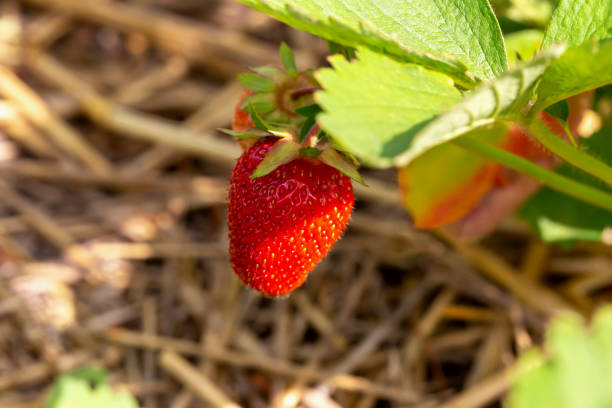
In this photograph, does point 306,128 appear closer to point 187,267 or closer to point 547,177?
point 547,177

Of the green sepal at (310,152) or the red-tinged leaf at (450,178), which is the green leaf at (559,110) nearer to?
the green sepal at (310,152)

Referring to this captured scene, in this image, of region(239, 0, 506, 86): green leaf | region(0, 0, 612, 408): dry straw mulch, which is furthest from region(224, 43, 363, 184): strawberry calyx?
region(0, 0, 612, 408): dry straw mulch

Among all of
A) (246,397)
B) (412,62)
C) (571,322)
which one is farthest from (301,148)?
(246,397)

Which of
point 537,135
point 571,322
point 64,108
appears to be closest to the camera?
point 571,322

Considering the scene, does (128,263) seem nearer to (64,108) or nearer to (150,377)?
(150,377)

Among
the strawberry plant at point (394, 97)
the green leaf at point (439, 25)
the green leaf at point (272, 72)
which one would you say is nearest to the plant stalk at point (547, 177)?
the strawberry plant at point (394, 97)

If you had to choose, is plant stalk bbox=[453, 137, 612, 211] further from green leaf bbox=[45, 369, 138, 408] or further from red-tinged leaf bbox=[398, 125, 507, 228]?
green leaf bbox=[45, 369, 138, 408]
